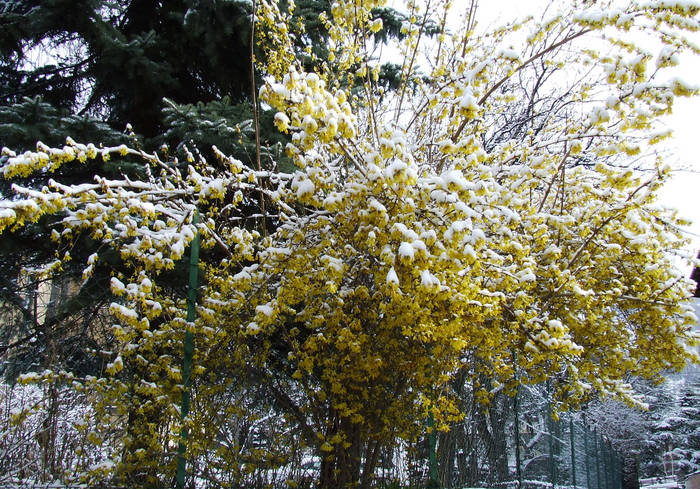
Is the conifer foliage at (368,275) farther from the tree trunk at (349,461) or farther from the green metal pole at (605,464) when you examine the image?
the green metal pole at (605,464)

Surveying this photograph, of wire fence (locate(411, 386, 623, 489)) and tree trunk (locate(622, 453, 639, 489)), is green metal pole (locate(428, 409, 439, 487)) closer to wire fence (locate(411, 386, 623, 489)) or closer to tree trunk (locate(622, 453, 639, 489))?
wire fence (locate(411, 386, 623, 489))

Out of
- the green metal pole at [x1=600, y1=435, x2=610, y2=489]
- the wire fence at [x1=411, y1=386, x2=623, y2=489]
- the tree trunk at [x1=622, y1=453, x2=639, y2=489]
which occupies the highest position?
the wire fence at [x1=411, y1=386, x2=623, y2=489]

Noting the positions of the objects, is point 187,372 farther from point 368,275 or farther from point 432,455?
point 432,455

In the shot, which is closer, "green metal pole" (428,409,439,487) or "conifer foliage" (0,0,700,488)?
"conifer foliage" (0,0,700,488)

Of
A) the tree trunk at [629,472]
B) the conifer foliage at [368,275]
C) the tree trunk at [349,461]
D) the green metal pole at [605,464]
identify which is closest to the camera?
the conifer foliage at [368,275]

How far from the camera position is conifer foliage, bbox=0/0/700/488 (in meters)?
2.80

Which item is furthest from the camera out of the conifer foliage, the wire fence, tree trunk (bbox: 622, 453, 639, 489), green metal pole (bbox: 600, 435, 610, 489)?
tree trunk (bbox: 622, 453, 639, 489)

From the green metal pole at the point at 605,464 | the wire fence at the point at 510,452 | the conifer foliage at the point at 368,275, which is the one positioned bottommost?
the green metal pole at the point at 605,464

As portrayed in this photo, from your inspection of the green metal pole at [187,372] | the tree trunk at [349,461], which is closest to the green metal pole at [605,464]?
the tree trunk at [349,461]

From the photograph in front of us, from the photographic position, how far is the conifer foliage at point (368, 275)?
9.18 feet

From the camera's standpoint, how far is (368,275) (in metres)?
3.83

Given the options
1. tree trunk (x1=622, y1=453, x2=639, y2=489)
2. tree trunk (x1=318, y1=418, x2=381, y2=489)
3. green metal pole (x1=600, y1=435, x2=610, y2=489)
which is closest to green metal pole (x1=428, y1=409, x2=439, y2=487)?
tree trunk (x1=318, y1=418, x2=381, y2=489)

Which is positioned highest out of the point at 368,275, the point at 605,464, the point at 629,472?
the point at 368,275

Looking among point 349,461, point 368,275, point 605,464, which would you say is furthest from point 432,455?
point 605,464
